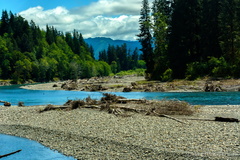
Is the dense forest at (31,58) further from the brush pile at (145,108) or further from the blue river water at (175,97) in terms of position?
the brush pile at (145,108)

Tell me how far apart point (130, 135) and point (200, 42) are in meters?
52.3

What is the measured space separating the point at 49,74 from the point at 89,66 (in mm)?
31162

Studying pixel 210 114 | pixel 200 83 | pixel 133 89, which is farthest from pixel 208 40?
pixel 210 114

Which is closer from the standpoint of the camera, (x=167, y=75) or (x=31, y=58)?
(x=167, y=75)

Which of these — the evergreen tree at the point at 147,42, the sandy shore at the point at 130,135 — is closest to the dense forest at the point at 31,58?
the evergreen tree at the point at 147,42

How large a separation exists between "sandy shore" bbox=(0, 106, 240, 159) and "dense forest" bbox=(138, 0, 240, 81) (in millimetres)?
35146

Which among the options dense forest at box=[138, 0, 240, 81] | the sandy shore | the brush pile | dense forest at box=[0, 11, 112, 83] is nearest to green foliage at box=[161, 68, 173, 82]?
dense forest at box=[138, 0, 240, 81]

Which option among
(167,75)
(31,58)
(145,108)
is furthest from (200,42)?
(31,58)

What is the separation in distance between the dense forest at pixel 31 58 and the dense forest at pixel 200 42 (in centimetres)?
8368

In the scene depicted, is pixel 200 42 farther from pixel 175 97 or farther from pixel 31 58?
pixel 31 58

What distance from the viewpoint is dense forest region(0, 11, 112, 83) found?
140 m

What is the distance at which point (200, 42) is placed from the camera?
2544 inches

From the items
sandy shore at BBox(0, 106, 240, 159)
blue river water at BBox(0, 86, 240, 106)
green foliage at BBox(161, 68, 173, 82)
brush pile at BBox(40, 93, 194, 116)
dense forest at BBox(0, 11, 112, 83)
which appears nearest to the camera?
sandy shore at BBox(0, 106, 240, 159)

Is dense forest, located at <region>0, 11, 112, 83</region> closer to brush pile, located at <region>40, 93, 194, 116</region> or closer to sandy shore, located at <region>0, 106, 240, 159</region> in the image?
brush pile, located at <region>40, 93, 194, 116</region>
